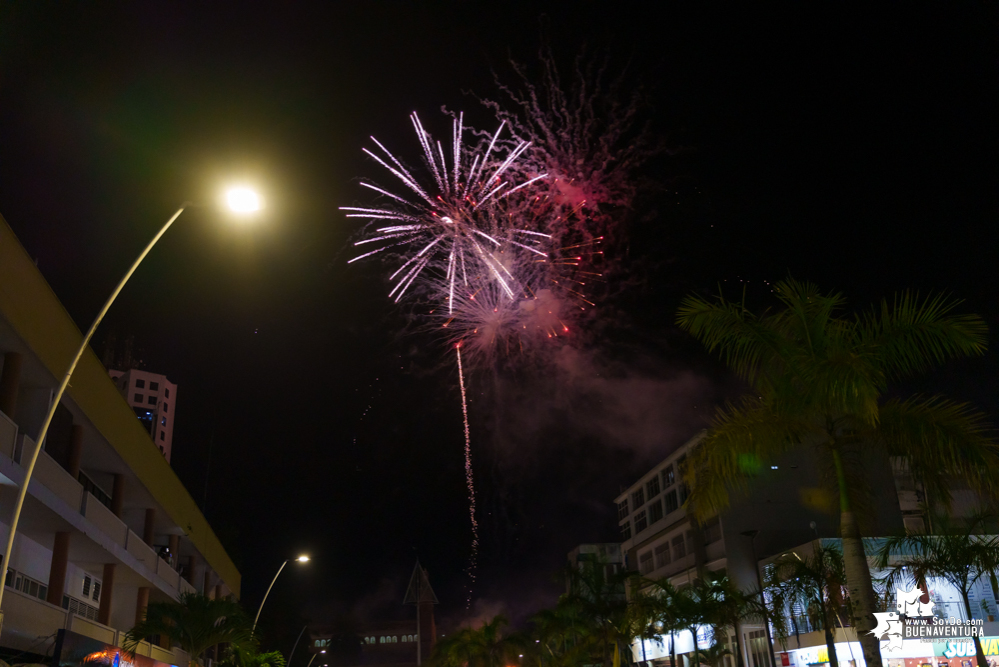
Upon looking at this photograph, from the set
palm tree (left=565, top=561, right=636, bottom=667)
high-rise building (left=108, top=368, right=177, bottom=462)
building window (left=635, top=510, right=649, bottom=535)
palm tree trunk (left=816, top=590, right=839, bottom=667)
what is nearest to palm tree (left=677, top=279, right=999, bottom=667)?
palm tree trunk (left=816, top=590, right=839, bottom=667)

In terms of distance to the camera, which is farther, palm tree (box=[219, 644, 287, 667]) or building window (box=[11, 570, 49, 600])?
palm tree (box=[219, 644, 287, 667])

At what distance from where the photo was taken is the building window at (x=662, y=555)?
212 ft

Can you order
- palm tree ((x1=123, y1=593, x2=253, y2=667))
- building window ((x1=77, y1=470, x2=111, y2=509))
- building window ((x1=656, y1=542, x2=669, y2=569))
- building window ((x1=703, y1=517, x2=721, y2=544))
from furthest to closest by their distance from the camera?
1. building window ((x1=656, y1=542, x2=669, y2=569))
2. building window ((x1=703, y1=517, x2=721, y2=544))
3. building window ((x1=77, y1=470, x2=111, y2=509))
4. palm tree ((x1=123, y1=593, x2=253, y2=667))

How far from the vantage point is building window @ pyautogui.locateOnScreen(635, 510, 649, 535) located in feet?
237

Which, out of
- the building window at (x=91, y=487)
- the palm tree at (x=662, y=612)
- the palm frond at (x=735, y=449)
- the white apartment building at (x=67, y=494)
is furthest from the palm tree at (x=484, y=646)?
the palm frond at (x=735, y=449)

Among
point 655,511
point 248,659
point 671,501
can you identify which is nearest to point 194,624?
point 248,659

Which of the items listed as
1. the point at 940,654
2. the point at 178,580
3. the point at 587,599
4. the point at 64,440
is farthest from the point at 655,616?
the point at 64,440

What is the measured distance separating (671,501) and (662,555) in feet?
14.5

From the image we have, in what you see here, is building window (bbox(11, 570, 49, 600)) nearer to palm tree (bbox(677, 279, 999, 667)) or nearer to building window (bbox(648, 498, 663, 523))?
palm tree (bbox(677, 279, 999, 667))

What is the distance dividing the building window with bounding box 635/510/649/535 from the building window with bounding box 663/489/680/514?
6061 millimetres

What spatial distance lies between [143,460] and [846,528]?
24.2 meters

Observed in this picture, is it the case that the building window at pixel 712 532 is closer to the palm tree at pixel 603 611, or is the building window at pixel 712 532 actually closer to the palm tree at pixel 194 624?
the palm tree at pixel 603 611

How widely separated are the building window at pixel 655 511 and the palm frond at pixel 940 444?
5787 centimetres

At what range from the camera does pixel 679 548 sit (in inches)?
2424
